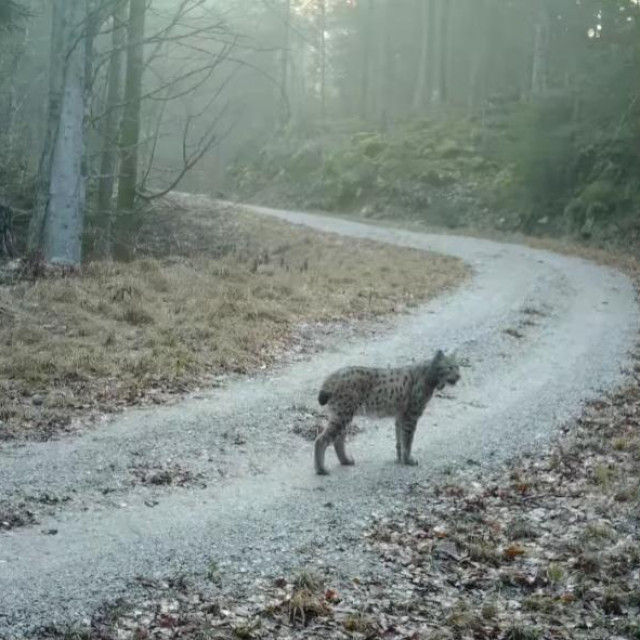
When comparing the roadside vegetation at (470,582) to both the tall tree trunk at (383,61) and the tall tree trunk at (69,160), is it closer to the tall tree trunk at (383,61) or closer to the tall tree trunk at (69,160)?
the tall tree trunk at (69,160)

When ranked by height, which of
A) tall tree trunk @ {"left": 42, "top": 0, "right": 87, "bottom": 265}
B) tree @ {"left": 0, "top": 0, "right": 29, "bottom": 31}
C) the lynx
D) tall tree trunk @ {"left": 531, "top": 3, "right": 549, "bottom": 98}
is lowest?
the lynx

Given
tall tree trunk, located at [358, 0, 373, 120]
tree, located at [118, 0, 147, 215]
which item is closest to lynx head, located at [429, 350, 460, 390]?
tree, located at [118, 0, 147, 215]

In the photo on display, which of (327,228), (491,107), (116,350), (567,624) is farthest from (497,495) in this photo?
(491,107)

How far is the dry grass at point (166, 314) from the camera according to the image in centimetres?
1202

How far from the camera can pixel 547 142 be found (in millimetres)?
38469

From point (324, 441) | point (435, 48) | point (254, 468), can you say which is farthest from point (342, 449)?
point (435, 48)

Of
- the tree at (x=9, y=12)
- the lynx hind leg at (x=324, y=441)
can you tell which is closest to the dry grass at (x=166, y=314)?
the lynx hind leg at (x=324, y=441)

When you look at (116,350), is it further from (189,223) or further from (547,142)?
(547,142)

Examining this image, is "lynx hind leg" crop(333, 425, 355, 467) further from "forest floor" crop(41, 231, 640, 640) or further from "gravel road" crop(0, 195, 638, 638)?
"forest floor" crop(41, 231, 640, 640)

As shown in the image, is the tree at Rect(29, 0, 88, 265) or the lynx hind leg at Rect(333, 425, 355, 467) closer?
the lynx hind leg at Rect(333, 425, 355, 467)

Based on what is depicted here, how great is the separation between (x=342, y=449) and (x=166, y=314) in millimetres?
6490

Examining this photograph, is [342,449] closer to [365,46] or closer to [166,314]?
[166,314]

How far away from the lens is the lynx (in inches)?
388

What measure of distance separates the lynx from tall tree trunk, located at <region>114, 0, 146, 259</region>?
40.7 ft
